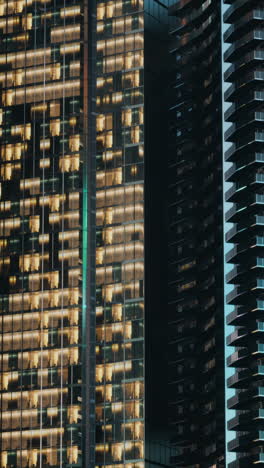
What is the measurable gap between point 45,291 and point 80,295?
15.2 ft

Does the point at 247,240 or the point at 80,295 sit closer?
the point at 80,295

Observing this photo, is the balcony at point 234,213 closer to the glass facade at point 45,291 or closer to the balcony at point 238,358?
the balcony at point 238,358

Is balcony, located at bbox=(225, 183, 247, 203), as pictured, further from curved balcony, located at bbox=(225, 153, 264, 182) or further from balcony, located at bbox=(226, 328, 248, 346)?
balcony, located at bbox=(226, 328, 248, 346)

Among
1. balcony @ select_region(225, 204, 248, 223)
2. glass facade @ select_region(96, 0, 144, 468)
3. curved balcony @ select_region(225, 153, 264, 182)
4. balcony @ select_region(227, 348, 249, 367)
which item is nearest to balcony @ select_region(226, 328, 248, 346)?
balcony @ select_region(227, 348, 249, 367)

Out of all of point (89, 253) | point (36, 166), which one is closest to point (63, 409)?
point (89, 253)

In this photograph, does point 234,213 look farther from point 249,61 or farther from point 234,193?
point 249,61

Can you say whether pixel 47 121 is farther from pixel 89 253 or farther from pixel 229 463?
Answer: pixel 229 463

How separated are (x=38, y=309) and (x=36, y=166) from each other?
19.3m

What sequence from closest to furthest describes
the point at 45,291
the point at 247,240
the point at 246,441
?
1. the point at 246,441
2. the point at 45,291
3. the point at 247,240

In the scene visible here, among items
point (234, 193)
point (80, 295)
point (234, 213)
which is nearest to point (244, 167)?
point (234, 193)

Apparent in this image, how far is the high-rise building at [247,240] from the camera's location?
18862 centimetres

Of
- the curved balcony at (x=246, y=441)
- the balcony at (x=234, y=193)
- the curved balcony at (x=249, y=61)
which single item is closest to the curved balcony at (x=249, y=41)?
the curved balcony at (x=249, y=61)

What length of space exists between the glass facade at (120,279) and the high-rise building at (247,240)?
12.1 metres

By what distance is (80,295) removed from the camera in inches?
7564
